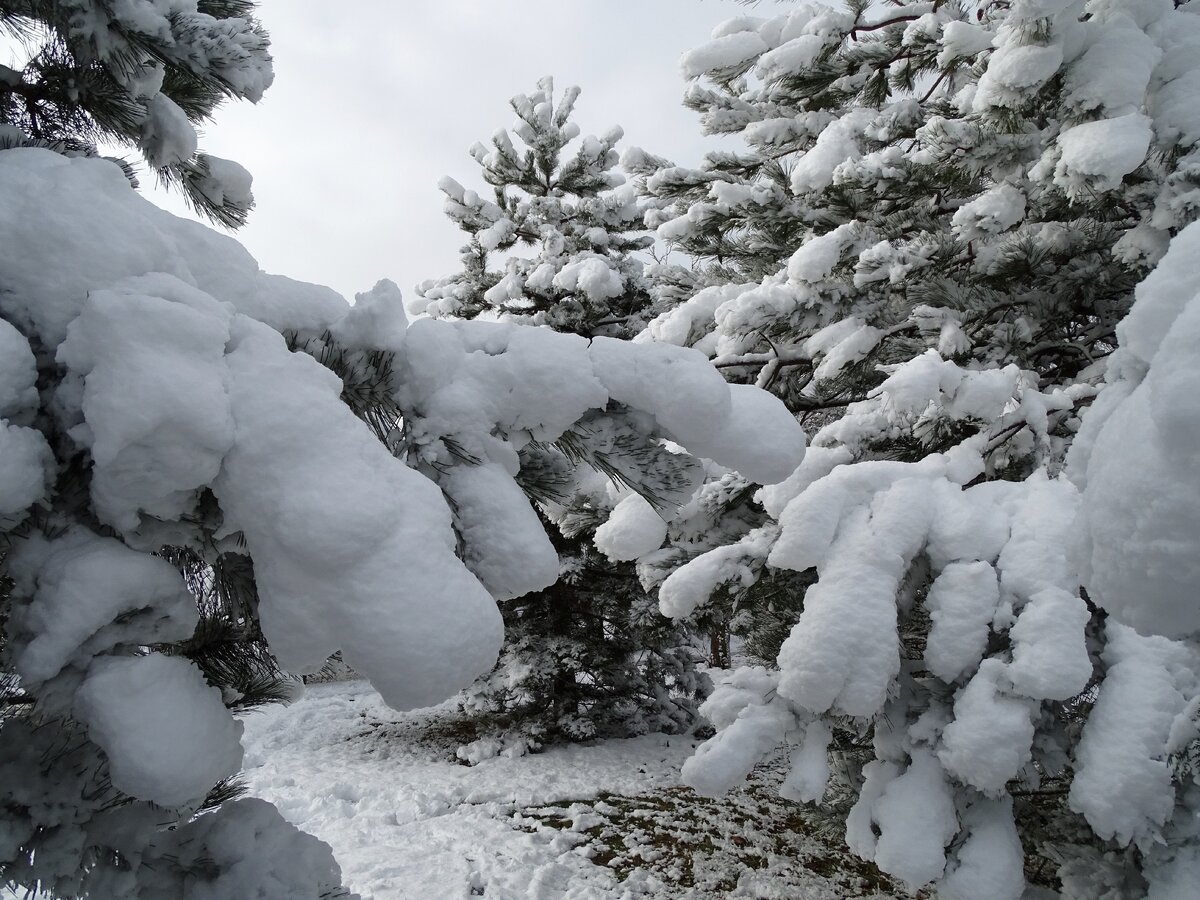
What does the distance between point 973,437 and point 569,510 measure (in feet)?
7.95

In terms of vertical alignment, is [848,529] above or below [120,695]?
above

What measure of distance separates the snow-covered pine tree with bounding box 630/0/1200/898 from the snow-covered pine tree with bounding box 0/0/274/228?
1.69 metres

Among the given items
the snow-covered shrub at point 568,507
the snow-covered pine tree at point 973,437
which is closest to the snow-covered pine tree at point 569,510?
the snow-covered shrub at point 568,507

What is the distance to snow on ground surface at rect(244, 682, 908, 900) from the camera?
142 inches

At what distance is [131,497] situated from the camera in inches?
34.2

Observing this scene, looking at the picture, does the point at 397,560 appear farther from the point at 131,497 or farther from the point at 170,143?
the point at 170,143

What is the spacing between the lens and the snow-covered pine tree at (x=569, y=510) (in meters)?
6.61

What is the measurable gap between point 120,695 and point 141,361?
0.44m

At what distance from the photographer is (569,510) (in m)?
4.21

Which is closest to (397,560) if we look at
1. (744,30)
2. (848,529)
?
(848,529)

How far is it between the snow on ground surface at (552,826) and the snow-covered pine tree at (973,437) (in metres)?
1.18

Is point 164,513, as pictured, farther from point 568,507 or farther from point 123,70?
point 568,507

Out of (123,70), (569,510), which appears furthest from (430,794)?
(123,70)

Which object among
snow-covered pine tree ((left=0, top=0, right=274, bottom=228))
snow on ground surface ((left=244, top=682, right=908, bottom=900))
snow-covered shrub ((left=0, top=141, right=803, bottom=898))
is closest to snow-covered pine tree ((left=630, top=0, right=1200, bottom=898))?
snow-covered shrub ((left=0, top=141, right=803, bottom=898))
